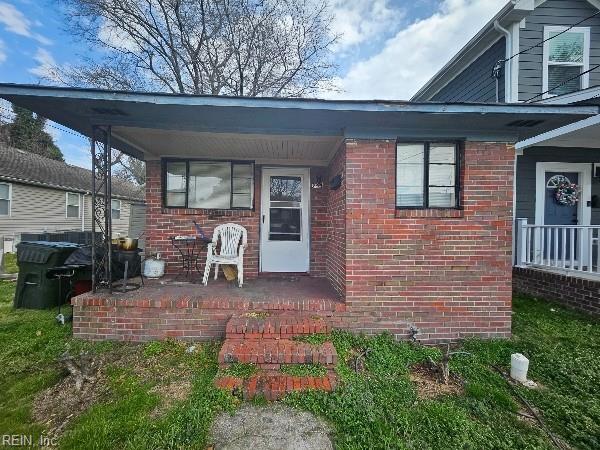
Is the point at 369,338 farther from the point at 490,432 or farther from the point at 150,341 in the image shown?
the point at 150,341

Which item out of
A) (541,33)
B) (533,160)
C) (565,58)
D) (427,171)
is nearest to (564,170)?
(533,160)

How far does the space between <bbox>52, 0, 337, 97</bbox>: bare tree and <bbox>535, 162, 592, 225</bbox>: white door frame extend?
7.95m

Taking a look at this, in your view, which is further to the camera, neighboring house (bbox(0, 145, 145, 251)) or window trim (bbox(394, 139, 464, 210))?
neighboring house (bbox(0, 145, 145, 251))

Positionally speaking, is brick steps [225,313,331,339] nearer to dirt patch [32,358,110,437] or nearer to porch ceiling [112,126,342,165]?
dirt patch [32,358,110,437]

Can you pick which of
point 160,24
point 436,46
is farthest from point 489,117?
point 160,24

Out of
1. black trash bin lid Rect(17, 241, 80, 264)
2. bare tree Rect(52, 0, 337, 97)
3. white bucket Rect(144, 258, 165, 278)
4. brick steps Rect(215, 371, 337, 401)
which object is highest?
bare tree Rect(52, 0, 337, 97)

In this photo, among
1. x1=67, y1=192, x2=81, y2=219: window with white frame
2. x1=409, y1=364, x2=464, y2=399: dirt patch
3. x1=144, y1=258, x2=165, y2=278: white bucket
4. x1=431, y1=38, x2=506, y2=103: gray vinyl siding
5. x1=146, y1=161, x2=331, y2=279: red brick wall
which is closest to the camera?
x1=409, y1=364, x2=464, y2=399: dirt patch

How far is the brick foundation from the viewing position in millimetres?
4320

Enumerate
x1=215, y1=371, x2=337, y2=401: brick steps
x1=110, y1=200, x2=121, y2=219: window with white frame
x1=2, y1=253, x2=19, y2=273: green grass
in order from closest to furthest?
x1=215, y1=371, x2=337, y2=401: brick steps
x1=2, y1=253, x2=19, y2=273: green grass
x1=110, y1=200, x2=121, y2=219: window with white frame

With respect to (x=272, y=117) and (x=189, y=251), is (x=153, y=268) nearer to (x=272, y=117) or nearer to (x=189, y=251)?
(x=189, y=251)

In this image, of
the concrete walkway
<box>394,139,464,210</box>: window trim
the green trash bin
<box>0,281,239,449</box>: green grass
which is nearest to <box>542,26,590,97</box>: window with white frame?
<box>394,139,464,210</box>: window trim

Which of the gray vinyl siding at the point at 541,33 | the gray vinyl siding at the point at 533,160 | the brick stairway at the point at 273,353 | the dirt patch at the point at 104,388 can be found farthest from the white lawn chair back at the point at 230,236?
the gray vinyl siding at the point at 541,33

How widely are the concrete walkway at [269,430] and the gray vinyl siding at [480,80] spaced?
7593 mm

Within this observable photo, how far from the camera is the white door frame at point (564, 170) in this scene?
6297mm
